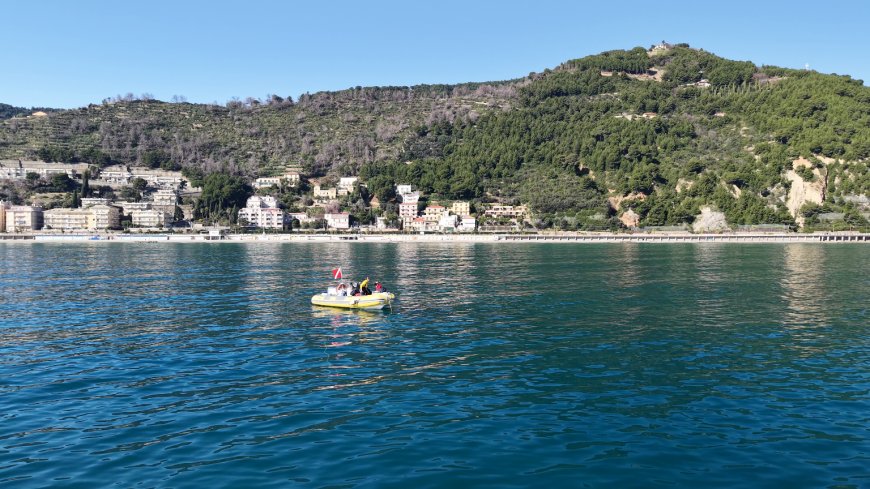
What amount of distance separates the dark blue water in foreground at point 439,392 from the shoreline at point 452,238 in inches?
4924

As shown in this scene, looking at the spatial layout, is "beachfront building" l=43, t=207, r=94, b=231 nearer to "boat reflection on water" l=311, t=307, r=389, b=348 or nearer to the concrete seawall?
the concrete seawall

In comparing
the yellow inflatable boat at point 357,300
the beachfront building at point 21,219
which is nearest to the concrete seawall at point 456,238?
the beachfront building at point 21,219

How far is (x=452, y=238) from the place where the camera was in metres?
183

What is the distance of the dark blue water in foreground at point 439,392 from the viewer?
56.5 feet

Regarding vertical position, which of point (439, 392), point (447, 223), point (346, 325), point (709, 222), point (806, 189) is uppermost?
point (806, 189)

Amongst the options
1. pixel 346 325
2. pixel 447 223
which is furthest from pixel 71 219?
pixel 346 325

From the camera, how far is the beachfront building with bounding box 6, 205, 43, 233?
194000 mm

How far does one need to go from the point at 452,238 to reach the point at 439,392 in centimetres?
15844

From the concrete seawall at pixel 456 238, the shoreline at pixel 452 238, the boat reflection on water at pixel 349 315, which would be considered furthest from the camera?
the shoreline at pixel 452 238

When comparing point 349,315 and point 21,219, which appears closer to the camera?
point 349,315

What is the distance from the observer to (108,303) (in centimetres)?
4947

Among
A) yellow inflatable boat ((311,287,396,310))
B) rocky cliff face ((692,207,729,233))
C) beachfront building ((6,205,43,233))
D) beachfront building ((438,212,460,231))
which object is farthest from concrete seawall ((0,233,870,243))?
yellow inflatable boat ((311,287,396,310))

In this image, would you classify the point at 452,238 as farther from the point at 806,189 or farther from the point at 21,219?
the point at 21,219

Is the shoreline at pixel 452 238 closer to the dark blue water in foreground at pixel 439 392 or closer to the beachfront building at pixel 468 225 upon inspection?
the beachfront building at pixel 468 225
